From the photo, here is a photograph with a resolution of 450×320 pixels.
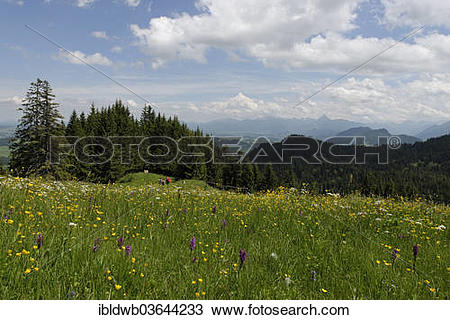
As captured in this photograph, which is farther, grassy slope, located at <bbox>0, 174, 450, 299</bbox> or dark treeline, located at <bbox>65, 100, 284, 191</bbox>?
dark treeline, located at <bbox>65, 100, 284, 191</bbox>

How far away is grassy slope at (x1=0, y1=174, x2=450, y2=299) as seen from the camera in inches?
122

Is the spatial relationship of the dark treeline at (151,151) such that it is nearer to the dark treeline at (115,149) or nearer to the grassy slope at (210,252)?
the dark treeline at (115,149)

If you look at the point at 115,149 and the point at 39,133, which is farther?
the point at 115,149

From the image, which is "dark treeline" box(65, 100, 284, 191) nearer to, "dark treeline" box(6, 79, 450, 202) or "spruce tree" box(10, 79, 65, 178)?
"dark treeline" box(6, 79, 450, 202)

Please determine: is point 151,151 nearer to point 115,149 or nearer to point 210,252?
point 115,149

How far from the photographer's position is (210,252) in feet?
14.0

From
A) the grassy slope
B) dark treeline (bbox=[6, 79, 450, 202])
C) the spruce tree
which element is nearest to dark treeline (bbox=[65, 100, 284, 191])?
dark treeline (bbox=[6, 79, 450, 202])

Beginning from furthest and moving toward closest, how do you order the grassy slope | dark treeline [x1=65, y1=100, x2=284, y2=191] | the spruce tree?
1. dark treeline [x1=65, y1=100, x2=284, y2=191]
2. the spruce tree
3. the grassy slope

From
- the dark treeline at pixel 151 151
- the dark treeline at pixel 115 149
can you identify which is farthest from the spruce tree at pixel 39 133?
the dark treeline at pixel 151 151

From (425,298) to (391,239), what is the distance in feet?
8.12

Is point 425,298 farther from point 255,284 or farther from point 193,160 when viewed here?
point 193,160

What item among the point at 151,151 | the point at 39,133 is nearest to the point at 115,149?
the point at 151,151

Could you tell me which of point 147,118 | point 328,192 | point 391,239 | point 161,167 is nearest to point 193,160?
point 161,167

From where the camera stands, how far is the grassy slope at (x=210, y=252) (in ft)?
10.2
